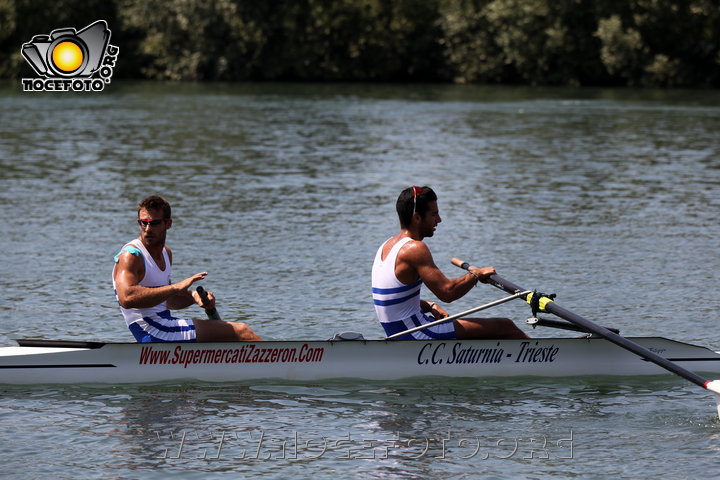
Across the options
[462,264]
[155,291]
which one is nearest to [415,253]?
[462,264]

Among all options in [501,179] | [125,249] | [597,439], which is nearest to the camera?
[597,439]

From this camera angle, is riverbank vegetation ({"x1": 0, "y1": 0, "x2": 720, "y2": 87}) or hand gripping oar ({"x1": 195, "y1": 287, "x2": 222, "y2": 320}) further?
riverbank vegetation ({"x1": 0, "y1": 0, "x2": 720, "y2": 87})

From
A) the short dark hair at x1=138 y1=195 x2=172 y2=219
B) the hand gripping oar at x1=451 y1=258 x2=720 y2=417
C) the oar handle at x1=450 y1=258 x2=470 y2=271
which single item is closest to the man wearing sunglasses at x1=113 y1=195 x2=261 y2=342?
the short dark hair at x1=138 y1=195 x2=172 y2=219

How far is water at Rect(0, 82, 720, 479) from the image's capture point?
34.5ft

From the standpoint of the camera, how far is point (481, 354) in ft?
40.5

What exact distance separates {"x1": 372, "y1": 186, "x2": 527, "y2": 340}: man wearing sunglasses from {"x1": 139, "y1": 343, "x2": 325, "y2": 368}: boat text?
2.79 feet

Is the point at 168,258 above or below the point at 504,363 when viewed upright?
above

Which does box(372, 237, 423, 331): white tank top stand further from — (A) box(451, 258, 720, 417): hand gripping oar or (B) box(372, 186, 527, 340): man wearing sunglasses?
(A) box(451, 258, 720, 417): hand gripping oar

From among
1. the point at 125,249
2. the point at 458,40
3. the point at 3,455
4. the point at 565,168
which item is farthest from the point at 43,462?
the point at 458,40

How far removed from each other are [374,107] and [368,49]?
2662 centimetres

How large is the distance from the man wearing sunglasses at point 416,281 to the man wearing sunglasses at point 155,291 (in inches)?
55.4

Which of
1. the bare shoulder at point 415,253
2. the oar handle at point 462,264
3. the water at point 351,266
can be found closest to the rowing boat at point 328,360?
the water at point 351,266

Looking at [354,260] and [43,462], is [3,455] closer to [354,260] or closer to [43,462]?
[43,462]

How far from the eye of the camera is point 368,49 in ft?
269
